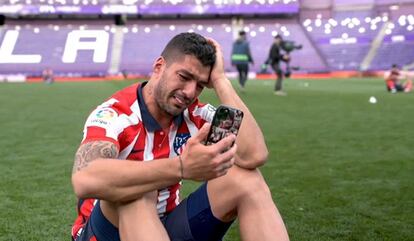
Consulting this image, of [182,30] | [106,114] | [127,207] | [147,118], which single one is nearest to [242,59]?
[147,118]

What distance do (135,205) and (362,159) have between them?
4.23m

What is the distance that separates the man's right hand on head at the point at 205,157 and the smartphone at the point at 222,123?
0.02 metres

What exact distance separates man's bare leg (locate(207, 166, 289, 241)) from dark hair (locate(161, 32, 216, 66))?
512 millimetres

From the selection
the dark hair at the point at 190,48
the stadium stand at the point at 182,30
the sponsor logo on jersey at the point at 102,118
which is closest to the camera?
the sponsor logo on jersey at the point at 102,118

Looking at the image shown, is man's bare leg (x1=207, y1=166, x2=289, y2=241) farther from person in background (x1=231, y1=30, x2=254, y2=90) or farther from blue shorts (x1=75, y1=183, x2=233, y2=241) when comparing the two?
person in background (x1=231, y1=30, x2=254, y2=90)

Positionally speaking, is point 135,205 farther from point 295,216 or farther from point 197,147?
point 295,216

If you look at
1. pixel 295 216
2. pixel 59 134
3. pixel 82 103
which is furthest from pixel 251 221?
pixel 82 103

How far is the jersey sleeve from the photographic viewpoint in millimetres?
2117

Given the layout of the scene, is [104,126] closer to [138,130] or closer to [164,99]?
[138,130]

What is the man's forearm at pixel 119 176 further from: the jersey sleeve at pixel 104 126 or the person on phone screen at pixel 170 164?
the jersey sleeve at pixel 104 126

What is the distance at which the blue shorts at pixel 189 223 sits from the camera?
88.3 inches

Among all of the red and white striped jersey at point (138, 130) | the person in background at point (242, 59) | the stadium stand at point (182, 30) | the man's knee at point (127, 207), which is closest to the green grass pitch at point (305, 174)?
the red and white striped jersey at point (138, 130)

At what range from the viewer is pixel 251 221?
7.45 feet

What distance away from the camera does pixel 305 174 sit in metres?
5.11
